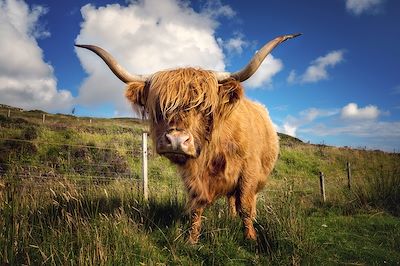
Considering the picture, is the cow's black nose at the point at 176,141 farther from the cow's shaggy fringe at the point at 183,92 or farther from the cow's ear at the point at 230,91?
the cow's ear at the point at 230,91

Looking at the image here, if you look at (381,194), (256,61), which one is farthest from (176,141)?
(381,194)

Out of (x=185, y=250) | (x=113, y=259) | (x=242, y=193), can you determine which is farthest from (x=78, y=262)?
(x=242, y=193)

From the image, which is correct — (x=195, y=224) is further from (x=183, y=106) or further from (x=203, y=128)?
(x=183, y=106)

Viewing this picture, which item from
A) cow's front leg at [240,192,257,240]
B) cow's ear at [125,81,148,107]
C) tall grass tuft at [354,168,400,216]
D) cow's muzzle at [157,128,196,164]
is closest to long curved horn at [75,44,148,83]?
cow's ear at [125,81,148,107]

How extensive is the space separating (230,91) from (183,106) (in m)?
0.72

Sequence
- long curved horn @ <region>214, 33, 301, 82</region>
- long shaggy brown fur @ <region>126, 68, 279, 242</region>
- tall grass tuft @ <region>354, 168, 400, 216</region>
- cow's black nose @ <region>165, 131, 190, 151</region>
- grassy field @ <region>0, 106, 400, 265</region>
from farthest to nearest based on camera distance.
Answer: tall grass tuft @ <region>354, 168, 400, 216</region> < long curved horn @ <region>214, 33, 301, 82</region> < long shaggy brown fur @ <region>126, 68, 279, 242</region> < cow's black nose @ <region>165, 131, 190, 151</region> < grassy field @ <region>0, 106, 400, 265</region>

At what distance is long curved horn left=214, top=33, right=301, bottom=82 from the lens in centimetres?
422

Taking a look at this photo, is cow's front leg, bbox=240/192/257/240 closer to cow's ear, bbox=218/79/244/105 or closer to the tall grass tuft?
cow's ear, bbox=218/79/244/105

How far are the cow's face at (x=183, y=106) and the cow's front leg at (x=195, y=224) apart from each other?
3.04 feet

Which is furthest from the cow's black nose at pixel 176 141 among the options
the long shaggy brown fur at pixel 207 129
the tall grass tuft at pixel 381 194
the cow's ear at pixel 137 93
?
the tall grass tuft at pixel 381 194

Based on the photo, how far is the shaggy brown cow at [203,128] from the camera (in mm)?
3859

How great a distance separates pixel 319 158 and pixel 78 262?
842 inches

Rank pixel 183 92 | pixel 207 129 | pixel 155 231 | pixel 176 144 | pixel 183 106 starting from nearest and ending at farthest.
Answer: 1. pixel 176 144
2. pixel 183 106
3. pixel 183 92
4. pixel 207 129
5. pixel 155 231

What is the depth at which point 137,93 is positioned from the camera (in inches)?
177
